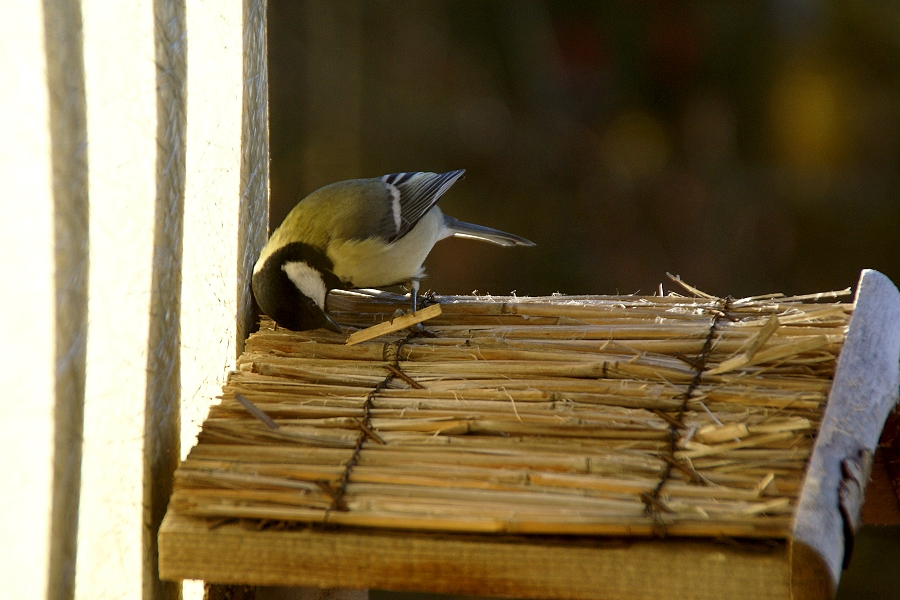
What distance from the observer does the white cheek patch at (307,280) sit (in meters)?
1.35

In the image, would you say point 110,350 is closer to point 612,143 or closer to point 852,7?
point 612,143

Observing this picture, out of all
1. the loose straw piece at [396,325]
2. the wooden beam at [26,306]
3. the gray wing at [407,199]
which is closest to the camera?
the wooden beam at [26,306]

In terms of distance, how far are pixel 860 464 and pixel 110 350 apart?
2.64 ft

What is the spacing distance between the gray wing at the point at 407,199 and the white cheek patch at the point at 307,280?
25 cm

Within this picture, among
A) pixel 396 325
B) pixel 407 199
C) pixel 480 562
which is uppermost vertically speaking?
pixel 407 199

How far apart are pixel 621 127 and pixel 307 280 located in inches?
121

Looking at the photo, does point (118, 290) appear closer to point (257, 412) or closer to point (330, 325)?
point (257, 412)

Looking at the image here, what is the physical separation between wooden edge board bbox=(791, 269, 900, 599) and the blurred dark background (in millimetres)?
2727

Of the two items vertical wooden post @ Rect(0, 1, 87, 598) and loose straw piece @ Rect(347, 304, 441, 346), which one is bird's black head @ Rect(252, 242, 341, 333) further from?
vertical wooden post @ Rect(0, 1, 87, 598)

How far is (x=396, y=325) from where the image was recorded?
4.18 ft

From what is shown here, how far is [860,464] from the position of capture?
34.8 inches

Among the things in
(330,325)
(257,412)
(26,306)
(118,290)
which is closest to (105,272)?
(118,290)

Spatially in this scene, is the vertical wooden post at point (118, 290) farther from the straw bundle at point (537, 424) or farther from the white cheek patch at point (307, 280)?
the white cheek patch at point (307, 280)

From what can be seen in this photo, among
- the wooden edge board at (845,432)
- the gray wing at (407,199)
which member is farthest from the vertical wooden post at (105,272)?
the wooden edge board at (845,432)
